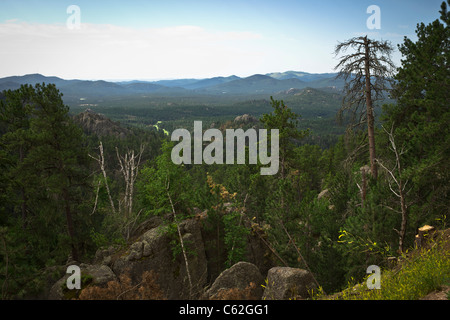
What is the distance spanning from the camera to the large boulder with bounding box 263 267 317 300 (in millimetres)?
8727

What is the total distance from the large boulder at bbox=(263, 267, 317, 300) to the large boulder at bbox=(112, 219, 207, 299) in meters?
4.28

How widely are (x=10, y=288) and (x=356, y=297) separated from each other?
34.3 ft

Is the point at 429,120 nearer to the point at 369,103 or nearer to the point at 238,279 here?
the point at 369,103

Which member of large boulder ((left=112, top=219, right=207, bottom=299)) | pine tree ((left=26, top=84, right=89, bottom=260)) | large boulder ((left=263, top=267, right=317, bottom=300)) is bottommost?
large boulder ((left=112, top=219, right=207, bottom=299))

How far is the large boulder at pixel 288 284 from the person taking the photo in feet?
28.6

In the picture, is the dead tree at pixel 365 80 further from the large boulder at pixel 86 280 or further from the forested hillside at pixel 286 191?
the large boulder at pixel 86 280

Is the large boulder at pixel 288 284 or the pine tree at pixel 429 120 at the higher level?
the pine tree at pixel 429 120

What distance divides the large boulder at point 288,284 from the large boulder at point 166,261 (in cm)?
428

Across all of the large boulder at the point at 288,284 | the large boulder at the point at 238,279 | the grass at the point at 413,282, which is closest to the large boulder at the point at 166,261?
the large boulder at the point at 238,279

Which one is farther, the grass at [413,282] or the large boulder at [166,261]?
the large boulder at [166,261]

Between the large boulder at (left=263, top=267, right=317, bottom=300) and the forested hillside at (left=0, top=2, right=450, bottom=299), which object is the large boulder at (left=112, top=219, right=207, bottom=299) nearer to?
the forested hillside at (left=0, top=2, right=450, bottom=299)

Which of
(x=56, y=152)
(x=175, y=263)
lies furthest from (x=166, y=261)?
(x=56, y=152)

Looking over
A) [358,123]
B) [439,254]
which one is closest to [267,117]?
[358,123]

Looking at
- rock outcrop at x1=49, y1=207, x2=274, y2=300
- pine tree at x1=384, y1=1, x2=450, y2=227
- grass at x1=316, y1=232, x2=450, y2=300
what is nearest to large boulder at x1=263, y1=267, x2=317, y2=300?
rock outcrop at x1=49, y1=207, x2=274, y2=300
